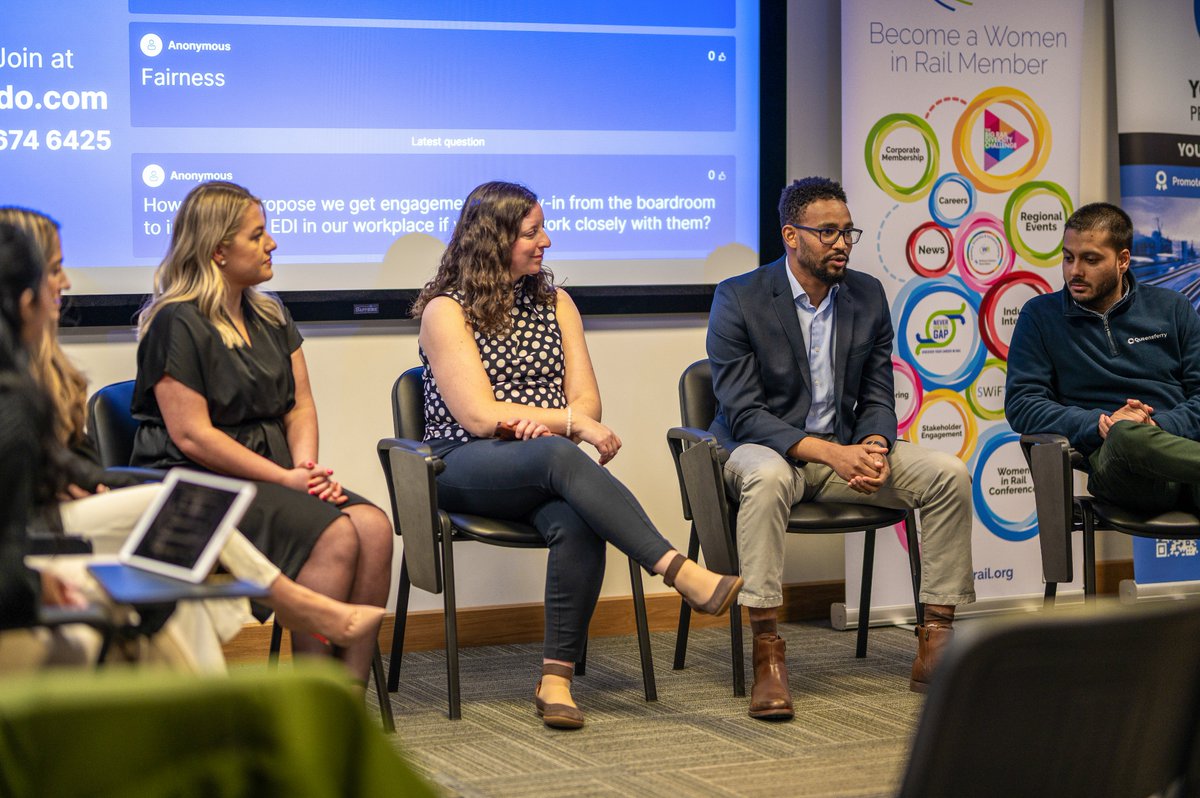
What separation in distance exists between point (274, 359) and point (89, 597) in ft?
4.66

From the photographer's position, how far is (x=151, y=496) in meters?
2.49

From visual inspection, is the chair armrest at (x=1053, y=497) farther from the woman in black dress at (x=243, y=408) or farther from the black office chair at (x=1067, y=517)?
the woman in black dress at (x=243, y=408)

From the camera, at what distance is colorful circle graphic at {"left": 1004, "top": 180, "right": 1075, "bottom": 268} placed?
14.7 feet

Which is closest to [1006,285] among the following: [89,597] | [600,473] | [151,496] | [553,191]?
[553,191]

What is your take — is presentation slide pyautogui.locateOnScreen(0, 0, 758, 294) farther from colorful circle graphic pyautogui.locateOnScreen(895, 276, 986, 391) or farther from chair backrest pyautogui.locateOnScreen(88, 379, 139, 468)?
chair backrest pyautogui.locateOnScreen(88, 379, 139, 468)

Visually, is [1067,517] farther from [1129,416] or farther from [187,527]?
[187,527]

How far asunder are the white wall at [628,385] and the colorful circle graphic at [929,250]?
365 mm

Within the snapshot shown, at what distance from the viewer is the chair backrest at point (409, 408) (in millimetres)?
3596

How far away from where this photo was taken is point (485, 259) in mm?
3566

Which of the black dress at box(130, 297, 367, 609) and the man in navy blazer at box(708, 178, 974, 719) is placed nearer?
the black dress at box(130, 297, 367, 609)

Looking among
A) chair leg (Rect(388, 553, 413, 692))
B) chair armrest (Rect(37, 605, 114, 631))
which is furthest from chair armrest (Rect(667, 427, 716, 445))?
chair armrest (Rect(37, 605, 114, 631))

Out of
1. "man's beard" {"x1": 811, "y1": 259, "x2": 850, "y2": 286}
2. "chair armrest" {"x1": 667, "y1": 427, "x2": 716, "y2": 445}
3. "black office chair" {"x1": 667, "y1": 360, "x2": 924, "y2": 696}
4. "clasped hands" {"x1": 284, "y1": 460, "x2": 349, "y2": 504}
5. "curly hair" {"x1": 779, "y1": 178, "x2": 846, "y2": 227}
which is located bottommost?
"black office chair" {"x1": 667, "y1": 360, "x2": 924, "y2": 696}

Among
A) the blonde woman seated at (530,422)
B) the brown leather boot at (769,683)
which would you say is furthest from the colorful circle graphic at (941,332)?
the brown leather boot at (769,683)

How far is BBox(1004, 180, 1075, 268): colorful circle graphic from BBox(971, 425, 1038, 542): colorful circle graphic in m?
0.59
